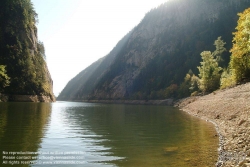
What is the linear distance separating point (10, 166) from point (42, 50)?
500 feet

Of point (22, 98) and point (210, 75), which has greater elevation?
point (210, 75)

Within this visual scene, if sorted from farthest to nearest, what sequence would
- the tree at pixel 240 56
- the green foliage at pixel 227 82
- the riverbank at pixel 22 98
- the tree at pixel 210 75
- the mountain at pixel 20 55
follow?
the mountain at pixel 20 55, the riverbank at pixel 22 98, the tree at pixel 210 75, the green foliage at pixel 227 82, the tree at pixel 240 56

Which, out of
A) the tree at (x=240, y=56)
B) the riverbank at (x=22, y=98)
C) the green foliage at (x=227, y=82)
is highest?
the tree at (x=240, y=56)

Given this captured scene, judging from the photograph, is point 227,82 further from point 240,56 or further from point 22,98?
point 22,98

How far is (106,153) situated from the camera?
1394cm

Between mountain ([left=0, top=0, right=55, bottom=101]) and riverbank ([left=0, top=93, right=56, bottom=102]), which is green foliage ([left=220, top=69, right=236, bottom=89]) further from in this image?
mountain ([left=0, top=0, right=55, bottom=101])

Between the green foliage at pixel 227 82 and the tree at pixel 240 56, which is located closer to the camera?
the tree at pixel 240 56

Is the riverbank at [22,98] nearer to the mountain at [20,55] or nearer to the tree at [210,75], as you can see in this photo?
the mountain at [20,55]

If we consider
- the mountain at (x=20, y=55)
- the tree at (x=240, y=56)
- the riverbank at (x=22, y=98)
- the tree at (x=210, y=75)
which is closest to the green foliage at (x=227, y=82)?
the tree at (x=240, y=56)

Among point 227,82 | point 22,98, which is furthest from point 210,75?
point 22,98

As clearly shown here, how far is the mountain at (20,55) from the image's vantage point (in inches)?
4139

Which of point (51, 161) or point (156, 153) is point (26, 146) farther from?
point (156, 153)

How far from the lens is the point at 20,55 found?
376ft

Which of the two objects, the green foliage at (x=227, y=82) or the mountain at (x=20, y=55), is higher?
the mountain at (x=20, y=55)
